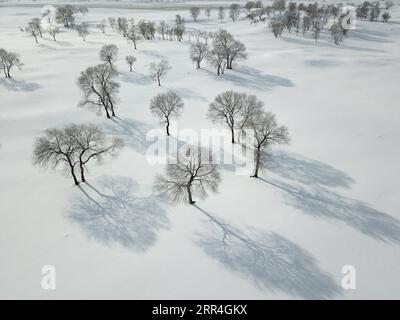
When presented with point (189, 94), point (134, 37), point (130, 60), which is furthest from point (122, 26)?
point (189, 94)

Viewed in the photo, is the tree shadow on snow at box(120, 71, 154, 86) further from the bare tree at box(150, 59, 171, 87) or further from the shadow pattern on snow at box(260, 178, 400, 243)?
the shadow pattern on snow at box(260, 178, 400, 243)

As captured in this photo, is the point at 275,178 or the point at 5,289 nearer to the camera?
the point at 5,289

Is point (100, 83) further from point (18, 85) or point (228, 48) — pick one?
point (228, 48)

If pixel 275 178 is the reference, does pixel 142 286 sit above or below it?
below

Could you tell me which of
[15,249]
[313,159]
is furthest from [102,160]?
[313,159]

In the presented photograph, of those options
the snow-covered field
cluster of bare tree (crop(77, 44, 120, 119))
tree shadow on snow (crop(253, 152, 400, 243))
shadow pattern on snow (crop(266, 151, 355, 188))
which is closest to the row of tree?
the snow-covered field

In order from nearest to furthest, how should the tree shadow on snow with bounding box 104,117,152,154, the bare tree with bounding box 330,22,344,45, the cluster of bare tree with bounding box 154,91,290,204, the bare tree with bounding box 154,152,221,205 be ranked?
the bare tree with bounding box 154,152,221,205
the cluster of bare tree with bounding box 154,91,290,204
the tree shadow on snow with bounding box 104,117,152,154
the bare tree with bounding box 330,22,344,45
